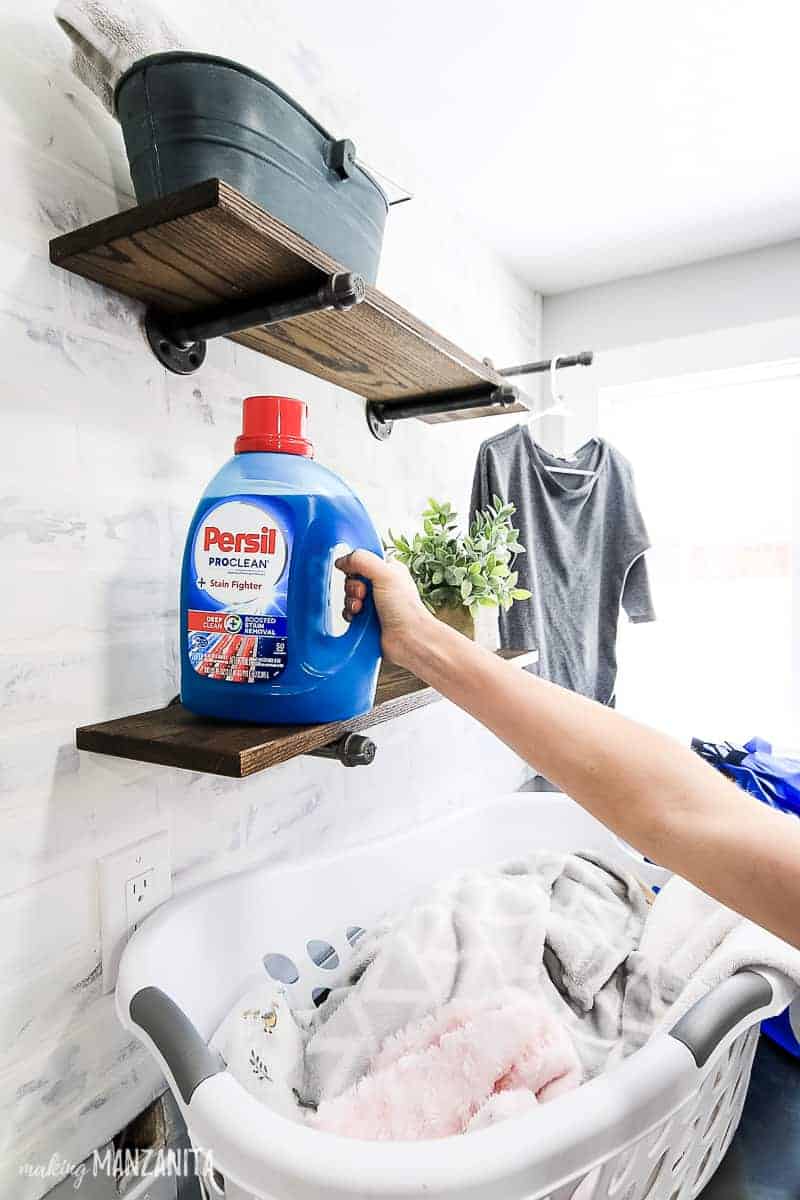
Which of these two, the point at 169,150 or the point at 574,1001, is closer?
the point at 169,150

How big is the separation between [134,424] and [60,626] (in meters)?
0.22

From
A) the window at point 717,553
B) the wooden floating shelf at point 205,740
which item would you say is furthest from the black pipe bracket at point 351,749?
the window at point 717,553

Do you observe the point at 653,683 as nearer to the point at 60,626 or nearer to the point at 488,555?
the point at 488,555

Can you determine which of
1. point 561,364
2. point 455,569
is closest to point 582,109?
point 561,364

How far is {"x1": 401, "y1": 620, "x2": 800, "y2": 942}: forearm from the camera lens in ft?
1.48

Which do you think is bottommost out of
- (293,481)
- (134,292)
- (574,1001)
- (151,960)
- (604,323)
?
(574,1001)

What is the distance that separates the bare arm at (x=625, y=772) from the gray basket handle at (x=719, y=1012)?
0.18m

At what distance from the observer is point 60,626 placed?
649mm

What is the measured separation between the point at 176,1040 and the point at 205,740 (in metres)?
0.23

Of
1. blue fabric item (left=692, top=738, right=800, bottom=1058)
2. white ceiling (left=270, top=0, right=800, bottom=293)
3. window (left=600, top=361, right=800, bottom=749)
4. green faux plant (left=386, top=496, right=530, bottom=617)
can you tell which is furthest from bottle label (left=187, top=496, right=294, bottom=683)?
window (left=600, top=361, right=800, bottom=749)

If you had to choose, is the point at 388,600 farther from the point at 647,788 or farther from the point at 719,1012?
the point at 719,1012

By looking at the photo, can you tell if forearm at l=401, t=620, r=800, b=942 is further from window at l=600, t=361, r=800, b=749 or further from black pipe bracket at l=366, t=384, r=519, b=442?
window at l=600, t=361, r=800, b=749

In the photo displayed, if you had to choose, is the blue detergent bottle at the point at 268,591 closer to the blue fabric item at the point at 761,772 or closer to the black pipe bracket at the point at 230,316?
the black pipe bracket at the point at 230,316

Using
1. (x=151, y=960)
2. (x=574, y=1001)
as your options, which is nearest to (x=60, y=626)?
(x=151, y=960)
